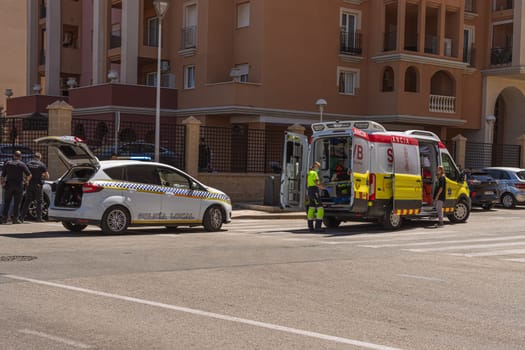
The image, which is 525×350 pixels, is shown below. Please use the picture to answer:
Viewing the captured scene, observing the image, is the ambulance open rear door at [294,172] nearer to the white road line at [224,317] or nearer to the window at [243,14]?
the white road line at [224,317]

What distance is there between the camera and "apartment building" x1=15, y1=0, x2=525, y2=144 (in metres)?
37.3

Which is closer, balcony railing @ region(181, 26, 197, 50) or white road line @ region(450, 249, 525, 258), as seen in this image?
white road line @ region(450, 249, 525, 258)

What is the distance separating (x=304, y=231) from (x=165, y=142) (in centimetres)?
1076

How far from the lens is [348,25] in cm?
4028

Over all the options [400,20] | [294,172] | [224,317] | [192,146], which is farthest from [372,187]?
[400,20]

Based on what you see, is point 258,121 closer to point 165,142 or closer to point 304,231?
point 165,142

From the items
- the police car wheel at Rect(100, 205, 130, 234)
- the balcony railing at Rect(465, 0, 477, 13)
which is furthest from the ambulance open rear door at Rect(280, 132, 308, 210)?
the balcony railing at Rect(465, 0, 477, 13)

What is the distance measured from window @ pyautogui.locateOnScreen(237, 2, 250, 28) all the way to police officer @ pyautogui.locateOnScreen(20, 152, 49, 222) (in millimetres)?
20193

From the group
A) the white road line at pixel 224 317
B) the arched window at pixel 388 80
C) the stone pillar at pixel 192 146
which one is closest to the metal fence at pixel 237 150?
the stone pillar at pixel 192 146

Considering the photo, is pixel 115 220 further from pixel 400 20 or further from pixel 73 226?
pixel 400 20

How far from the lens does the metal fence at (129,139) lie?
2658 cm

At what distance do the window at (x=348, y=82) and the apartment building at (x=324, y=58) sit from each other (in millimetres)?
76

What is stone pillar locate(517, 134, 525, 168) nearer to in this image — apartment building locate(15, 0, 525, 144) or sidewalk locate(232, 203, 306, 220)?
apartment building locate(15, 0, 525, 144)

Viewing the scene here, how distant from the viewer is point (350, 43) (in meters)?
40.3
